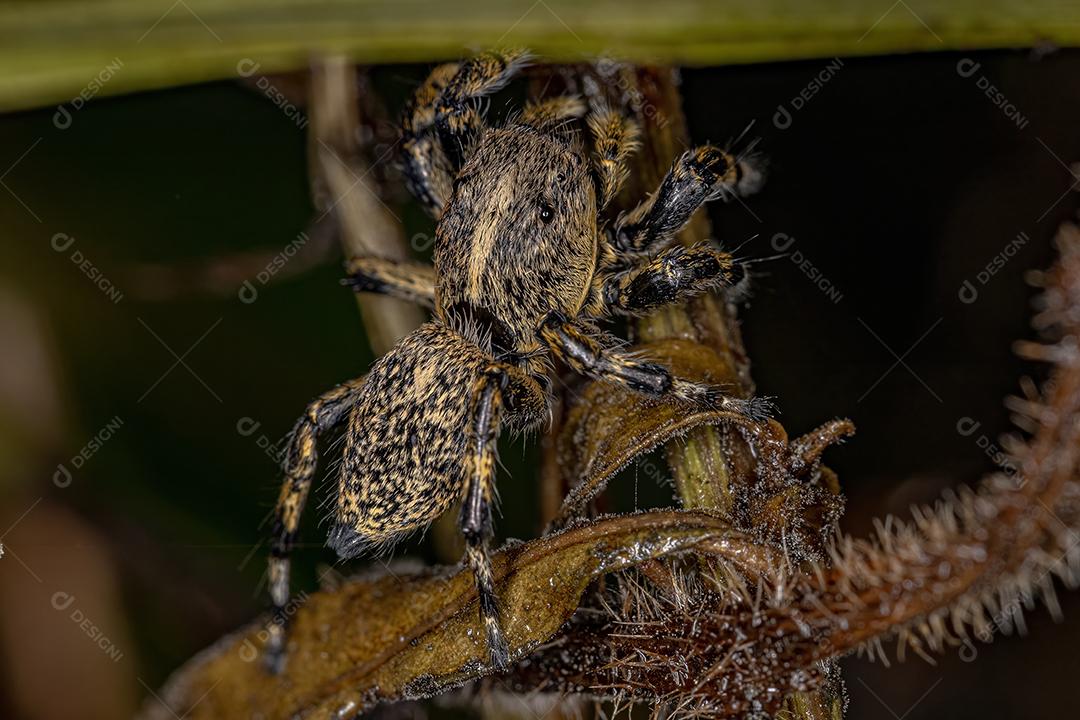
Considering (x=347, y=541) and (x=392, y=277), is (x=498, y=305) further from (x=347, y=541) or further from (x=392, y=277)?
(x=347, y=541)

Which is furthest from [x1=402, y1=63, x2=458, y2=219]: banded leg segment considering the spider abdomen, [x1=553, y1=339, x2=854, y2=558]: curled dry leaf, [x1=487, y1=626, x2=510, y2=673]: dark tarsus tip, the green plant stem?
[x1=487, y1=626, x2=510, y2=673]: dark tarsus tip

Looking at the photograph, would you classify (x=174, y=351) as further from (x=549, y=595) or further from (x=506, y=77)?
(x=549, y=595)

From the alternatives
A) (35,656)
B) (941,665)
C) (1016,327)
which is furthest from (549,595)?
(35,656)

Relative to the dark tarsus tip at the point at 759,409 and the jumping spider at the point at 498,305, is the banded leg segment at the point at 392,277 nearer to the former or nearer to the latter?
the jumping spider at the point at 498,305

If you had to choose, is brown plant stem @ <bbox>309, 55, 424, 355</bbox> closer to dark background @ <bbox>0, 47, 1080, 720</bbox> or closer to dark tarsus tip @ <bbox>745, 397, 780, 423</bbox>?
dark background @ <bbox>0, 47, 1080, 720</bbox>

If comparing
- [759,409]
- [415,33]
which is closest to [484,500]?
[759,409]

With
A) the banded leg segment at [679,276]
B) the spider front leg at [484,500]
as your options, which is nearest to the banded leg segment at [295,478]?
the spider front leg at [484,500]
